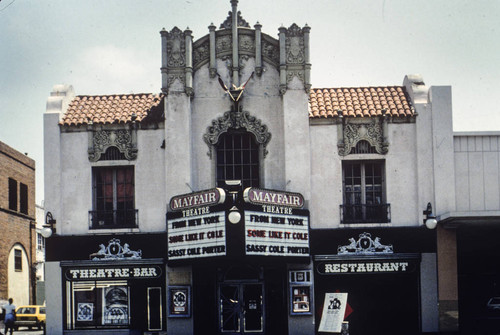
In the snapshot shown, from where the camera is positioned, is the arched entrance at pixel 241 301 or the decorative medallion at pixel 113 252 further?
the decorative medallion at pixel 113 252

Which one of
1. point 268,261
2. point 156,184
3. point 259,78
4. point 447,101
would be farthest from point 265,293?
point 447,101

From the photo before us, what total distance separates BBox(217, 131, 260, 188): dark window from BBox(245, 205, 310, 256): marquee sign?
84.7 inches

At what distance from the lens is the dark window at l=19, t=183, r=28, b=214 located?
42578mm

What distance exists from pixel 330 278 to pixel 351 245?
138cm

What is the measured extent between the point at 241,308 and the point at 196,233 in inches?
131

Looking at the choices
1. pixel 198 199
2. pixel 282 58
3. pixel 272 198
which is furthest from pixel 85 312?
pixel 282 58

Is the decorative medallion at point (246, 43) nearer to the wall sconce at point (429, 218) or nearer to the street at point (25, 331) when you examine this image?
the wall sconce at point (429, 218)

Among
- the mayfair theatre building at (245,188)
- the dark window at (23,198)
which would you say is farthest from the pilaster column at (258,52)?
the dark window at (23,198)

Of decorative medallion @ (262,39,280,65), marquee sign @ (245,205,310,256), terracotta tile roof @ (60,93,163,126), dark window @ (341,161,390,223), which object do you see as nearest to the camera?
marquee sign @ (245,205,310,256)

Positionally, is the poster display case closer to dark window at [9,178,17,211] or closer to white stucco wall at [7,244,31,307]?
white stucco wall at [7,244,31,307]

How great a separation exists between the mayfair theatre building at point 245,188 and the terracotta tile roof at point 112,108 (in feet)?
0.43

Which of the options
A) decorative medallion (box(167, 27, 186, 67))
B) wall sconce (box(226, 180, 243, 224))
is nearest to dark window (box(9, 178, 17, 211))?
decorative medallion (box(167, 27, 186, 67))

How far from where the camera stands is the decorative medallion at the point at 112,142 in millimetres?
26078

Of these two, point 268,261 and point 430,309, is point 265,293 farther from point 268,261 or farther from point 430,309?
point 430,309
